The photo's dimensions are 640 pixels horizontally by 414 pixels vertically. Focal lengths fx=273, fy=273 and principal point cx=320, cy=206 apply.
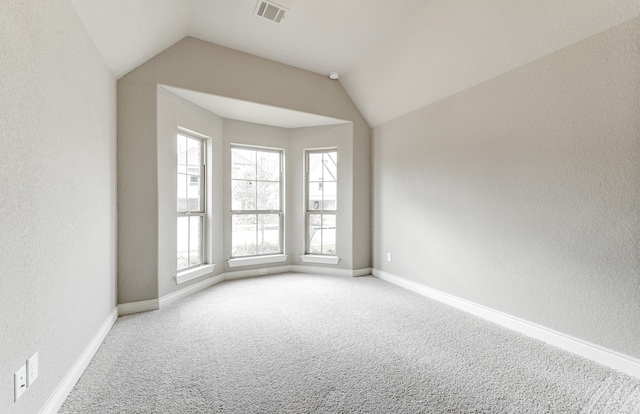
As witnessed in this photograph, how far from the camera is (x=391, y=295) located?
3.40m

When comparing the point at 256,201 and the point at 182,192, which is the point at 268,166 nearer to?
the point at 256,201

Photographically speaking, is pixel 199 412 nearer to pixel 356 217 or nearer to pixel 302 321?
pixel 302 321

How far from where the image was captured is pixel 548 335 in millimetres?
2230

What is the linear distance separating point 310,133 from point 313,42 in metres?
1.42

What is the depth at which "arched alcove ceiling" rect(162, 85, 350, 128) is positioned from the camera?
328cm

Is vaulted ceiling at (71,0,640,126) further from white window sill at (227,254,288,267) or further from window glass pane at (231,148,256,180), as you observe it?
white window sill at (227,254,288,267)

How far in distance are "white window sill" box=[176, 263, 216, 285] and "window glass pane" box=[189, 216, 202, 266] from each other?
13cm

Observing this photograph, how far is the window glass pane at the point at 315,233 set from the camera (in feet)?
15.0

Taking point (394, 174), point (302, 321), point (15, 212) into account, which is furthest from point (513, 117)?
point (15, 212)

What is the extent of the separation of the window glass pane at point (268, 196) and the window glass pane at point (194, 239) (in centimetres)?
97

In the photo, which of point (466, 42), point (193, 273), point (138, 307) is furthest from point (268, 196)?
point (466, 42)

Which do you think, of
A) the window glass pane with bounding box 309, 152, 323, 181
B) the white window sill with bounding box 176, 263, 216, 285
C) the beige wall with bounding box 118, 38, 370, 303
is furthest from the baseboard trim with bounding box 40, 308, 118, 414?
the window glass pane with bounding box 309, 152, 323, 181

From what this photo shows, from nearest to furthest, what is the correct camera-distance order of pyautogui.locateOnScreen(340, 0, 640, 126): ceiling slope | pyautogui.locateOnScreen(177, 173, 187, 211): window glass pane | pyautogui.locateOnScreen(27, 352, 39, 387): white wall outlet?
pyautogui.locateOnScreen(27, 352, 39, 387): white wall outlet, pyautogui.locateOnScreen(340, 0, 640, 126): ceiling slope, pyautogui.locateOnScreen(177, 173, 187, 211): window glass pane

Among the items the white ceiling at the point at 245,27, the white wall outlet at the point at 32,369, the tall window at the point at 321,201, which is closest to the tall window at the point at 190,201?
the white ceiling at the point at 245,27
